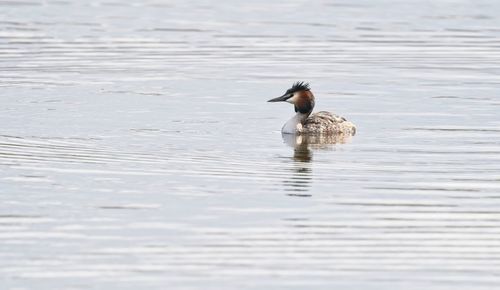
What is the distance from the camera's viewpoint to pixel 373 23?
35.8 m

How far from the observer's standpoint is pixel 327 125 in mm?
20938

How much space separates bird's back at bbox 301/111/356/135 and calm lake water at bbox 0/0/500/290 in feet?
1.12

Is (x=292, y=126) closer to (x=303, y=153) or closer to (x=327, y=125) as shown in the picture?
(x=327, y=125)

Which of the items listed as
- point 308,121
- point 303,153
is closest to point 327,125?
point 308,121

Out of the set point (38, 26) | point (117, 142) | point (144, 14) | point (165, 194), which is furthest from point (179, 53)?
point (165, 194)

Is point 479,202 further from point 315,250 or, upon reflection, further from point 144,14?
point 144,14

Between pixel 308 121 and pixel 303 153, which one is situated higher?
pixel 308 121

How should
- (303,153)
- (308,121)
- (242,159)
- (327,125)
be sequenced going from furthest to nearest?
(308,121) → (327,125) → (303,153) → (242,159)

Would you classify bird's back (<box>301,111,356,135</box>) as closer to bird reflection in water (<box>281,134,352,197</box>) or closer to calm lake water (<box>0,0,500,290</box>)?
bird reflection in water (<box>281,134,352,197</box>)

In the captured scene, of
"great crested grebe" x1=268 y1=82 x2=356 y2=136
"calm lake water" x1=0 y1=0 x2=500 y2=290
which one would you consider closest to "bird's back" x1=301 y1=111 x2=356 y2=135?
"great crested grebe" x1=268 y1=82 x2=356 y2=136

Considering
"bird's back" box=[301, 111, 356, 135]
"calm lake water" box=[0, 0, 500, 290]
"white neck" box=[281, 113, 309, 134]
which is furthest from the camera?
"white neck" box=[281, 113, 309, 134]

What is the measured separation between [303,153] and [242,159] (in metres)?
1.59

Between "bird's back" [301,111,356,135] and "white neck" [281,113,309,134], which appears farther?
"white neck" [281,113,309,134]

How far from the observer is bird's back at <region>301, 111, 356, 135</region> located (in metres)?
20.6
